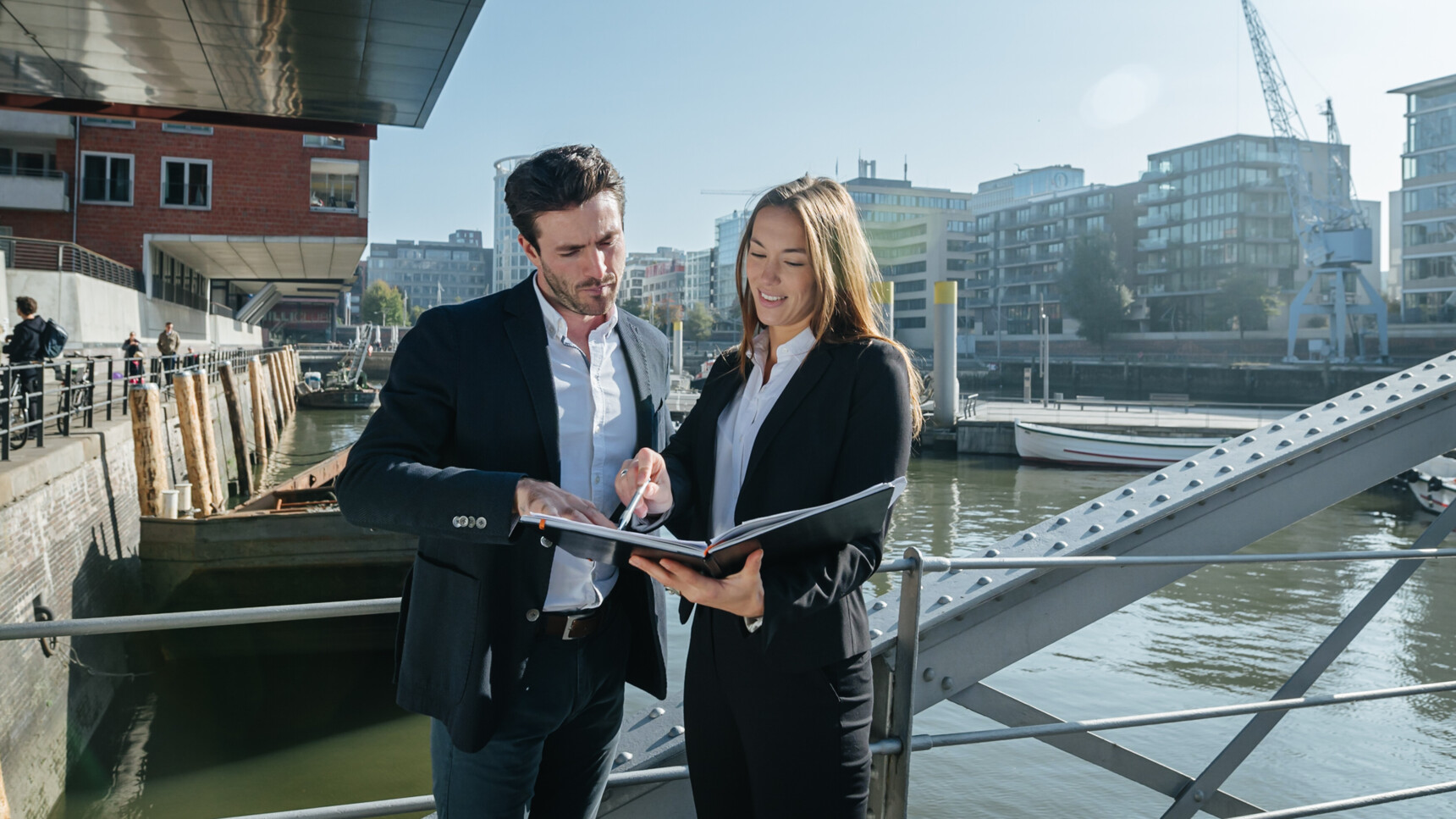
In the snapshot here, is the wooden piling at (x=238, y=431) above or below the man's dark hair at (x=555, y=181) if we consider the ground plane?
below

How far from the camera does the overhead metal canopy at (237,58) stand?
8312 millimetres

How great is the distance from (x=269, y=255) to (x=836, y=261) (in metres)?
31.3

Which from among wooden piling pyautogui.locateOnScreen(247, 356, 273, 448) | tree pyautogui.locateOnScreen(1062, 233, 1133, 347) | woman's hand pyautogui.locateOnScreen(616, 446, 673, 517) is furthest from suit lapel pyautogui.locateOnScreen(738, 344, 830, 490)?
tree pyautogui.locateOnScreen(1062, 233, 1133, 347)

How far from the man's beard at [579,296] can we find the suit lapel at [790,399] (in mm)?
383

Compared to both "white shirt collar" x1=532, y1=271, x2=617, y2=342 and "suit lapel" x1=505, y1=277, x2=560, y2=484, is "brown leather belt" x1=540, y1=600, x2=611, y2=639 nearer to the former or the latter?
"suit lapel" x1=505, y1=277, x2=560, y2=484

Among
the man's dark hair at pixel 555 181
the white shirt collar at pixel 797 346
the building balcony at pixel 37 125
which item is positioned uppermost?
the building balcony at pixel 37 125

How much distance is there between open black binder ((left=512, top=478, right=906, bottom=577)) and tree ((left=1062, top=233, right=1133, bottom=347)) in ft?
254

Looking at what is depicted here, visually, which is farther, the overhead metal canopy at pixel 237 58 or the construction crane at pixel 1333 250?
the construction crane at pixel 1333 250

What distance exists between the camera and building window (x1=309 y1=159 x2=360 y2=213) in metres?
26.8

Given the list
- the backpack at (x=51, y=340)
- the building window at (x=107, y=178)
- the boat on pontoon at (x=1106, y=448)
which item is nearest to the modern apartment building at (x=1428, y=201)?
the boat on pontoon at (x=1106, y=448)

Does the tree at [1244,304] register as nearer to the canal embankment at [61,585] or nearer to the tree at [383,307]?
the canal embankment at [61,585]

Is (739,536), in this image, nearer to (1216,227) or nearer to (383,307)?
(1216,227)

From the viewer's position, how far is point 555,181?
1903 mm

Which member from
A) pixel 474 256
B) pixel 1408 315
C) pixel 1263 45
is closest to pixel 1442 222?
pixel 1408 315
